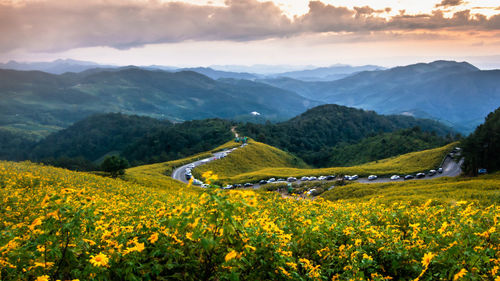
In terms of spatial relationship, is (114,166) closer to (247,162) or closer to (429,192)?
(429,192)

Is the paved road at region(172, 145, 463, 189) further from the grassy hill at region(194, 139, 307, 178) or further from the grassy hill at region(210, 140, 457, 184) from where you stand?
the grassy hill at region(194, 139, 307, 178)

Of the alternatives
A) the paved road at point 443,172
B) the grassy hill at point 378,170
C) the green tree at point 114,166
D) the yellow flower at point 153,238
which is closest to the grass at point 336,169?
the grassy hill at point 378,170

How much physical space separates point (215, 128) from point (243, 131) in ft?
70.3

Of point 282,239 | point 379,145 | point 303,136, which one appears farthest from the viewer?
point 303,136

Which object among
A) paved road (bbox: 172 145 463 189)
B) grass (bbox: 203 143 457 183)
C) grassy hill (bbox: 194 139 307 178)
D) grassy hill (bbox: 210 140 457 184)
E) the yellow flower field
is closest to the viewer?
the yellow flower field

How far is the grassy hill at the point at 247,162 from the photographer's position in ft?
277

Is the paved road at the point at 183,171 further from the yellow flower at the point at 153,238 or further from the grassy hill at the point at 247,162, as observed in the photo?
the yellow flower at the point at 153,238

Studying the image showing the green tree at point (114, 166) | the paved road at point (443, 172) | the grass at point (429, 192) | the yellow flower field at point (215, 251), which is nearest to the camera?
the yellow flower field at point (215, 251)

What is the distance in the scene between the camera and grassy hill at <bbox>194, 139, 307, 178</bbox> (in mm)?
84344

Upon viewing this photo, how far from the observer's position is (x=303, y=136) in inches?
7707

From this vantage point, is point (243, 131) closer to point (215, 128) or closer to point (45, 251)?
point (215, 128)

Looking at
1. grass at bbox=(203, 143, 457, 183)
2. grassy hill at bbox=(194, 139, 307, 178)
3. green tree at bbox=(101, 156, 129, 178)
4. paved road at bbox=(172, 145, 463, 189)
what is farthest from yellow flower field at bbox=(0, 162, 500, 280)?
grassy hill at bbox=(194, 139, 307, 178)

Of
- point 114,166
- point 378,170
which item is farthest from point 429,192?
point 114,166

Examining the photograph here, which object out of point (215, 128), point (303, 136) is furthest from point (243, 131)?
point (303, 136)
